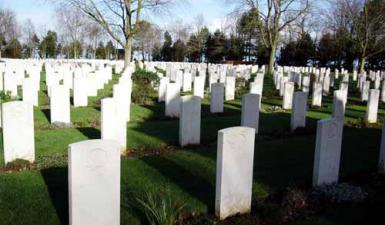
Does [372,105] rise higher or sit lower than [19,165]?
higher

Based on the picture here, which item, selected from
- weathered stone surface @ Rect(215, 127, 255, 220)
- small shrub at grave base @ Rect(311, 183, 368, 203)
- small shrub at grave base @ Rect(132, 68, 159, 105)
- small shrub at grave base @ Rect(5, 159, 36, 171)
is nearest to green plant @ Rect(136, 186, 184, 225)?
weathered stone surface @ Rect(215, 127, 255, 220)

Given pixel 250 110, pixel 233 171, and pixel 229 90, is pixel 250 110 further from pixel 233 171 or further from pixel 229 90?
pixel 229 90

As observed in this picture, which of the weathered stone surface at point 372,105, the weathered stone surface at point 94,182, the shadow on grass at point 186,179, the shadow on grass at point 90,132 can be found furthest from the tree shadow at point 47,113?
the weathered stone surface at point 372,105

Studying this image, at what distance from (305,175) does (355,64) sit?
52.0 metres

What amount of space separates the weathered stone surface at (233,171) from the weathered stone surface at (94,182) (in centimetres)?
132

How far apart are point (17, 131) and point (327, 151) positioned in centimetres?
547

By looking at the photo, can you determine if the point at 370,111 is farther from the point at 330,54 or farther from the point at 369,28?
the point at 330,54

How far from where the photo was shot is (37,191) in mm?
5590

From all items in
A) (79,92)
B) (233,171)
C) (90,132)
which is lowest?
(90,132)

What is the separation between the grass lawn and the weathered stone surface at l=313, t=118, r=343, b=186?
35 centimetres

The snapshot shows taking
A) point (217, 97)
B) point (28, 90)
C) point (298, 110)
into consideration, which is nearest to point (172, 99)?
point (217, 97)

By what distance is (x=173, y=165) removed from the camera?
712 cm

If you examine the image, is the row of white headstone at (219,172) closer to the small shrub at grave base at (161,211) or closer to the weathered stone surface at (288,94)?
the small shrub at grave base at (161,211)

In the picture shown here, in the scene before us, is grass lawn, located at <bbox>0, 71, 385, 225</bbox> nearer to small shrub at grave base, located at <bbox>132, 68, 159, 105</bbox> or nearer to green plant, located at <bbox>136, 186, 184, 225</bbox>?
green plant, located at <bbox>136, 186, 184, 225</bbox>
